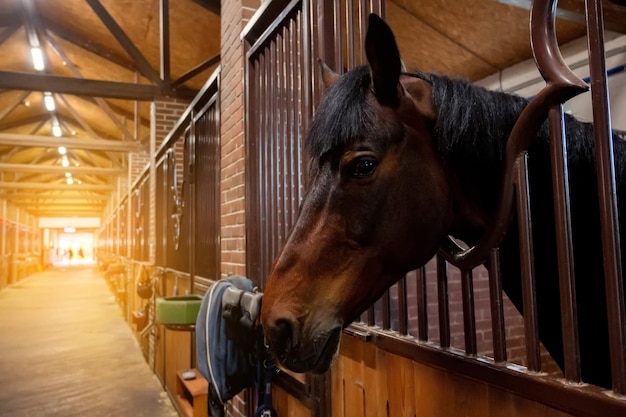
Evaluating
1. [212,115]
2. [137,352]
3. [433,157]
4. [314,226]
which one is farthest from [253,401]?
[137,352]

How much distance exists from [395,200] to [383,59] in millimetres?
314

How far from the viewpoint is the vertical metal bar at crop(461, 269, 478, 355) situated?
3.75 ft

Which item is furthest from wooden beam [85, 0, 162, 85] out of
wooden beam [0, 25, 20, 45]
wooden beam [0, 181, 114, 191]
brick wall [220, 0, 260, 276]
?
wooden beam [0, 181, 114, 191]

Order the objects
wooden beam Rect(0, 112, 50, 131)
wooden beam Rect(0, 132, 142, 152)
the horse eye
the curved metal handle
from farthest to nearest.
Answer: wooden beam Rect(0, 112, 50, 131), wooden beam Rect(0, 132, 142, 152), the horse eye, the curved metal handle

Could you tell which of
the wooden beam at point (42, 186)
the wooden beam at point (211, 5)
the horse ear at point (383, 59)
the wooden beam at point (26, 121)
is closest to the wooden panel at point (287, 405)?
the horse ear at point (383, 59)

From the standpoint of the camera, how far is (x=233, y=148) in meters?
2.85

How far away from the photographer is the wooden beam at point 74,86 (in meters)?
6.86

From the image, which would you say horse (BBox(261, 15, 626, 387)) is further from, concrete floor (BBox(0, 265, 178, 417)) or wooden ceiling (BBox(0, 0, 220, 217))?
wooden ceiling (BBox(0, 0, 220, 217))

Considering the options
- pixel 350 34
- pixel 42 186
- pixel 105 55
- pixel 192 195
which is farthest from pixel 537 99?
pixel 42 186

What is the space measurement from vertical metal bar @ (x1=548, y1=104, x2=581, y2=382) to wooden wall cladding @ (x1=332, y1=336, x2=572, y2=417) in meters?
0.13

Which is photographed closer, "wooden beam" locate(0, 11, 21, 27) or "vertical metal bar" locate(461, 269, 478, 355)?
"vertical metal bar" locate(461, 269, 478, 355)

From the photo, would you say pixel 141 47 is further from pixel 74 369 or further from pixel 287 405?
pixel 287 405

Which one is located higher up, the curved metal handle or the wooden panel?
the curved metal handle

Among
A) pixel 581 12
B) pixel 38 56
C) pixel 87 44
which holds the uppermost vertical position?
pixel 87 44
